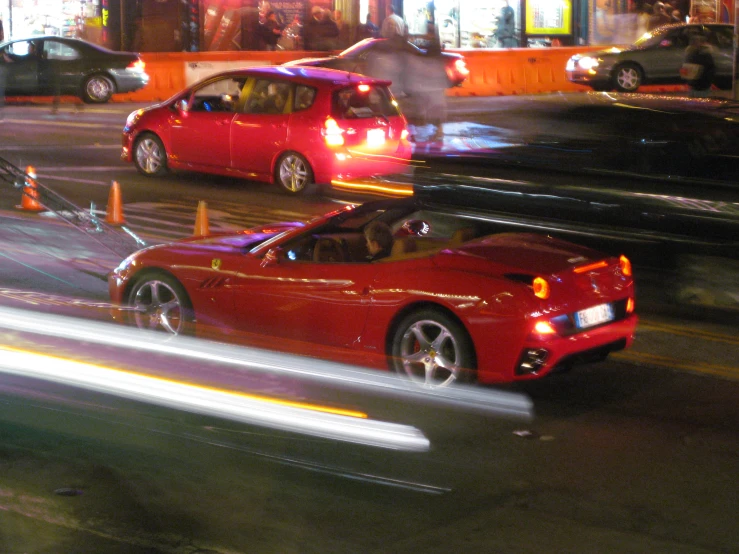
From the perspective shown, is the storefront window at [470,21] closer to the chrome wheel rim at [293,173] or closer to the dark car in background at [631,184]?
the chrome wheel rim at [293,173]

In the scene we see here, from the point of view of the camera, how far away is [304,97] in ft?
47.9

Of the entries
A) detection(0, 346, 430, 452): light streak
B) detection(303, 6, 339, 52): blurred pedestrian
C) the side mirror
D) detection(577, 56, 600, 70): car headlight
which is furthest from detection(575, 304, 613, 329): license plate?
detection(303, 6, 339, 52): blurred pedestrian

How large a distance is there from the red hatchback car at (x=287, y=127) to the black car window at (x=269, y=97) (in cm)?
1

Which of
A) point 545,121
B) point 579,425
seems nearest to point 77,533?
point 579,425

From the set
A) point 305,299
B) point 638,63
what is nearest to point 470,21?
point 638,63

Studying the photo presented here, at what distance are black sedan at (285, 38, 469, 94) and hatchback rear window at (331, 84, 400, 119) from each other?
4641 millimetres

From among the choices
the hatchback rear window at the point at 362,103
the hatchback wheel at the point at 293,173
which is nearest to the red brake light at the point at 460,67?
the hatchback rear window at the point at 362,103

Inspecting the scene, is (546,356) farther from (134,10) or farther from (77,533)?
(134,10)

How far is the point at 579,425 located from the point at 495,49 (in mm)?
23474

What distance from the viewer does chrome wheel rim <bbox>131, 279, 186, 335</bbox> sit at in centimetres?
817

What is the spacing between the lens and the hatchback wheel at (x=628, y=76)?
26.7 m

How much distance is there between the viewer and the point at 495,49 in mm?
29125

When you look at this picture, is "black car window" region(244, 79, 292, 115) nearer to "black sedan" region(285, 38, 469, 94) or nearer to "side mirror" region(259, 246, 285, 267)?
"black sedan" region(285, 38, 469, 94)

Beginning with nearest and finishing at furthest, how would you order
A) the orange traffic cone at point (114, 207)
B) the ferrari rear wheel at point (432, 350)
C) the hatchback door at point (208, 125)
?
the ferrari rear wheel at point (432, 350) → the orange traffic cone at point (114, 207) → the hatchback door at point (208, 125)
